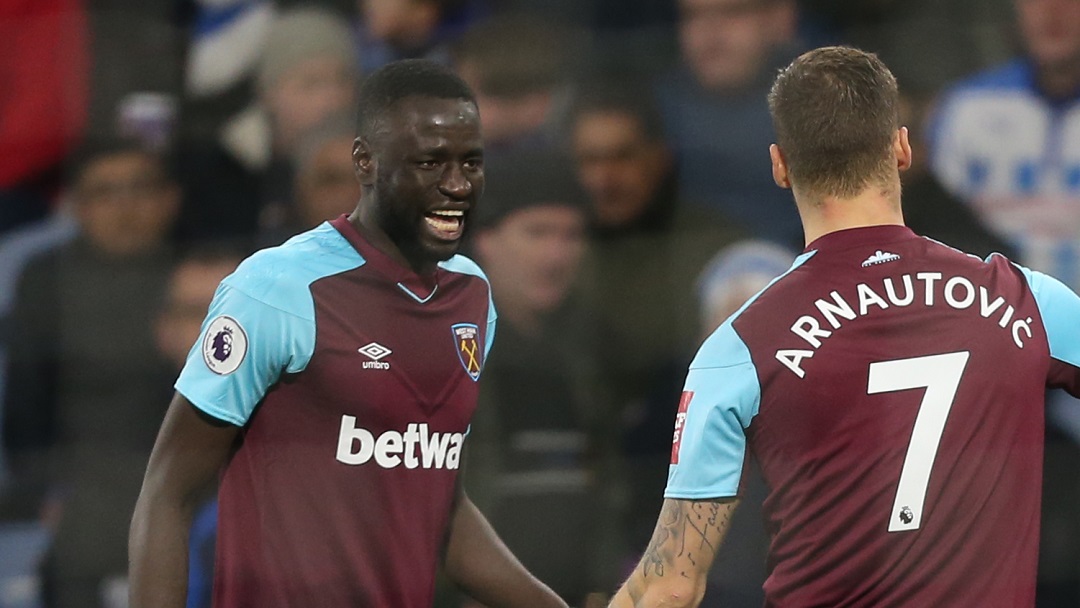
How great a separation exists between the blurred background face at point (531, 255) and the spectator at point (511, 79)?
11.1 inches

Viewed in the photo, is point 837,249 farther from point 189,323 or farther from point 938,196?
point 189,323

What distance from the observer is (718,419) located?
7.56 ft

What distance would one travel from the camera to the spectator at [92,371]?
15.5 feet

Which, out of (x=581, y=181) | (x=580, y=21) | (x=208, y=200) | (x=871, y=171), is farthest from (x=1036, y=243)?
(x=208, y=200)

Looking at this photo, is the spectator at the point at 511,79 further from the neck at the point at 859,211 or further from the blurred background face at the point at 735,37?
the neck at the point at 859,211

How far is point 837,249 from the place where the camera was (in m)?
2.33

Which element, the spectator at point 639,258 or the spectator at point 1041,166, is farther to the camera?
the spectator at point 639,258

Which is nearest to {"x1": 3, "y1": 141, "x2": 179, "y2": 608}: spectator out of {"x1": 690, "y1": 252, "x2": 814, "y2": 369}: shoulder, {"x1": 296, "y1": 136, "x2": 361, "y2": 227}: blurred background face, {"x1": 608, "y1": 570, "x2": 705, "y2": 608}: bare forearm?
{"x1": 296, "y1": 136, "x2": 361, "y2": 227}: blurred background face

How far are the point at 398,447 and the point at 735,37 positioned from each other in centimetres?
230

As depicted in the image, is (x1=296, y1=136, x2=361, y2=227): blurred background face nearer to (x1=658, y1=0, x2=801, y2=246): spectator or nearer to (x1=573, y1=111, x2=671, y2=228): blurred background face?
(x1=573, y1=111, x2=671, y2=228): blurred background face

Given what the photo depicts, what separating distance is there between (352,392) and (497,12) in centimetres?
271

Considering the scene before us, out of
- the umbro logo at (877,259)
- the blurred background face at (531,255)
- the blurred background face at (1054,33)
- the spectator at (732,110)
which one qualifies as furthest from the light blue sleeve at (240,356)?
the blurred background face at (1054,33)

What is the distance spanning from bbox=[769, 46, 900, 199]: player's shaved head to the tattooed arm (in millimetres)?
521

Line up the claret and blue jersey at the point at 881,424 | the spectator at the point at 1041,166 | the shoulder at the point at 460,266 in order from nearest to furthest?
the claret and blue jersey at the point at 881,424
the shoulder at the point at 460,266
the spectator at the point at 1041,166
